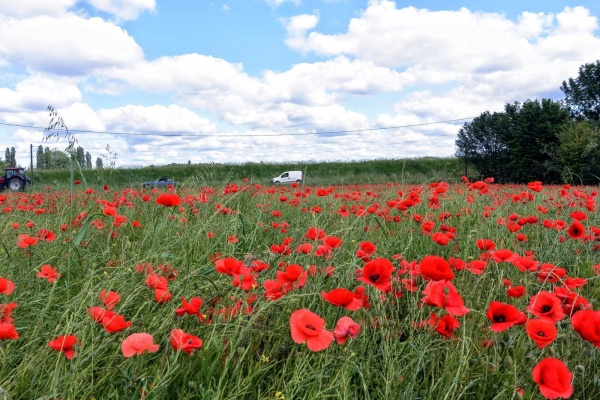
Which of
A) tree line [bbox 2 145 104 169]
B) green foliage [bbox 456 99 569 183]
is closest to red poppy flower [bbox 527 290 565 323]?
tree line [bbox 2 145 104 169]

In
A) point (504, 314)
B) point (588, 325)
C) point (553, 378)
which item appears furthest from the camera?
point (504, 314)

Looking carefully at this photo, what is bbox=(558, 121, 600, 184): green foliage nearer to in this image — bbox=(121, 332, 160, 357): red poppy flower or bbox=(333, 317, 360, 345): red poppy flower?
bbox=(333, 317, 360, 345): red poppy flower

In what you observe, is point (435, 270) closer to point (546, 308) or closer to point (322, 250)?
point (546, 308)

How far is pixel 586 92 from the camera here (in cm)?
3434

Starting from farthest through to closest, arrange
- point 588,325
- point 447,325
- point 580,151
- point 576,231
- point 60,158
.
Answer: point 580,151 → point 60,158 → point 576,231 → point 447,325 → point 588,325

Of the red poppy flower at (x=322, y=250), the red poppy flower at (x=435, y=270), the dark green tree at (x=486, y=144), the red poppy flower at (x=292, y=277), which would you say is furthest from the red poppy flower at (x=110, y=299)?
the dark green tree at (x=486, y=144)

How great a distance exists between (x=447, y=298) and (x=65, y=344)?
98cm

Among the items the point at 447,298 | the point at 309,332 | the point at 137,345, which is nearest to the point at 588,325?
the point at 447,298

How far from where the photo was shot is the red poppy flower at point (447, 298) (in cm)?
135

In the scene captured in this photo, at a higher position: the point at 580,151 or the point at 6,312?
the point at 580,151

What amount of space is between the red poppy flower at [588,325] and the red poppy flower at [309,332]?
0.60 metres

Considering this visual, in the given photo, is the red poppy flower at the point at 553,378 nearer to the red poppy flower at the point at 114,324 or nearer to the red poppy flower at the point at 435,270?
the red poppy flower at the point at 435,270

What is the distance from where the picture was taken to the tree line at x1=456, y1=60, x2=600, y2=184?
2205cm

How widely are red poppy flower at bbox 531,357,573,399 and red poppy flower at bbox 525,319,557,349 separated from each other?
1.8 inches
